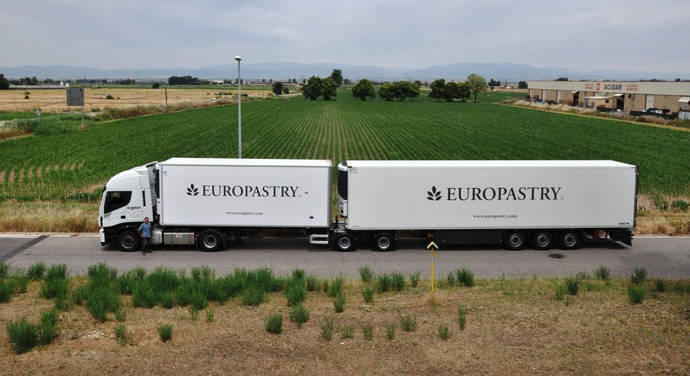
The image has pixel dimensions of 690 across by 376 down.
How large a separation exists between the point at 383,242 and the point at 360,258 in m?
1.23

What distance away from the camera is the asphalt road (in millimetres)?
19875

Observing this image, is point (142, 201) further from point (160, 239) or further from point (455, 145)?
point (455, 145)

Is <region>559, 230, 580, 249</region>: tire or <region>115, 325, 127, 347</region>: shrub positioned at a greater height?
<region>559, 230, 580, 249</region>: tire

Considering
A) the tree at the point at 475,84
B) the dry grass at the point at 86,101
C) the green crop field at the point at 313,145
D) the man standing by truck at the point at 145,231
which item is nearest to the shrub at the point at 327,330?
the man standing by truck at the point at 145,231

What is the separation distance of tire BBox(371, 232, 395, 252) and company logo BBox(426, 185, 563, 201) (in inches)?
78.7

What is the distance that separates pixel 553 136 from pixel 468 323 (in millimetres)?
52329

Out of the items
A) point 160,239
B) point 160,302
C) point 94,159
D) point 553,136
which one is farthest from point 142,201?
point 553,136

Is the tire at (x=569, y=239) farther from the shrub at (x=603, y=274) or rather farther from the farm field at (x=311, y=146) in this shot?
the farm field at (x=311, y=146)

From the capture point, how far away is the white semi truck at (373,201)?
21.4 meters

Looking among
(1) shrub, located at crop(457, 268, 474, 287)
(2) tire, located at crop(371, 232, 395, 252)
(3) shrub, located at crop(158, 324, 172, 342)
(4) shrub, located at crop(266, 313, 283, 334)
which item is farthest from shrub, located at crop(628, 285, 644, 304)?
(3) shrub, located at crop(158, 324, 172, 342)

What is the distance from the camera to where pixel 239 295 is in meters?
16.1

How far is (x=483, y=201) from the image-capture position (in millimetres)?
21641

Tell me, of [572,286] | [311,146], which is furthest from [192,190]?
[311,146]

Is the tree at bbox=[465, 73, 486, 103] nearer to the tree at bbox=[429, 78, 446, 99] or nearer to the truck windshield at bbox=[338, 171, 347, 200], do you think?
the tree at bbox=[429, 78, 446, 99]
